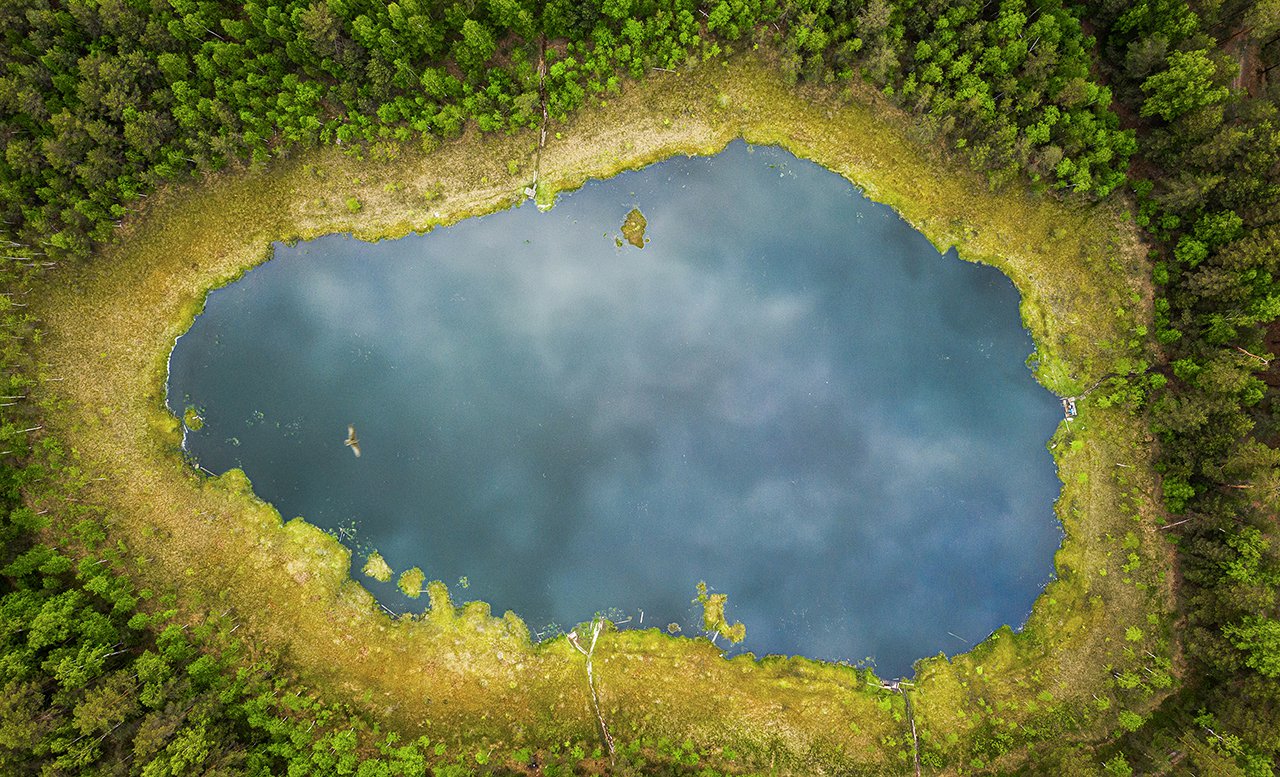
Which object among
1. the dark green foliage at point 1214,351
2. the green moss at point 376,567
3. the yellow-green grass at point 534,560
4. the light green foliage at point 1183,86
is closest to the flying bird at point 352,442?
the yellow-green grass at point 534,560

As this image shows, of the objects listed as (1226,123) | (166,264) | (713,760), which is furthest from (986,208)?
(166,264)

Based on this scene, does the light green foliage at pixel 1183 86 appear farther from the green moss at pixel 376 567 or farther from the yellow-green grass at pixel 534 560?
the green moss at pixel 376 567

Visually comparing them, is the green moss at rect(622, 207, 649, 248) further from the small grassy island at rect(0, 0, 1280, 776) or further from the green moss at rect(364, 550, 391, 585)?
the green moss at rect(364, 550, 391, 585)

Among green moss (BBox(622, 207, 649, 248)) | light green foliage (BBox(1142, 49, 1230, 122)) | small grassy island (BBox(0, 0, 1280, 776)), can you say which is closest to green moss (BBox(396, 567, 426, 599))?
small grassy island (BBox(0, 0, 1280, 776))

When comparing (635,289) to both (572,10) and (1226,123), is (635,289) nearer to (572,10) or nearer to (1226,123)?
(572,10)

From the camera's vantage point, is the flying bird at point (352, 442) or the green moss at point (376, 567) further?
the flying bird at point (352, 442)

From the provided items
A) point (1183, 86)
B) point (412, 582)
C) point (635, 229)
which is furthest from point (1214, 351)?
point (412, 582)
